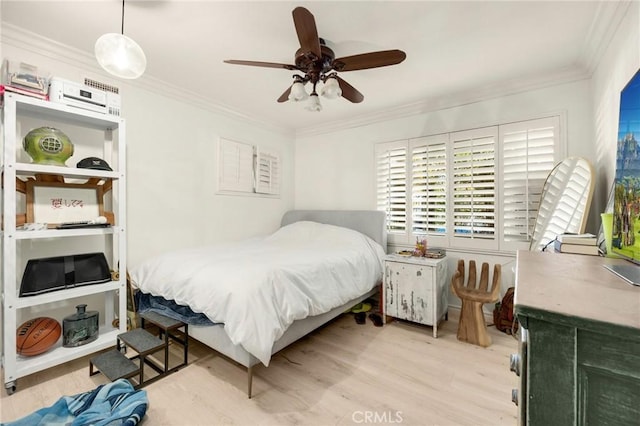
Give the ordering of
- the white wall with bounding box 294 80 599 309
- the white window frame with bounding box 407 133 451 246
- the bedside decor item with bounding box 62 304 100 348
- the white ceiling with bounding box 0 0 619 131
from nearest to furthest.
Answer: the white ceiling with bounding box 0 0 619 131, the bedside decor item with bounding box 62 304 100 348, the white wall with bounding box 294 80 599 309, the white window frame with bounding box 407 133 451 246

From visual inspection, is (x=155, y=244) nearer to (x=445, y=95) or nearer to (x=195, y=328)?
(x=195, y=328)

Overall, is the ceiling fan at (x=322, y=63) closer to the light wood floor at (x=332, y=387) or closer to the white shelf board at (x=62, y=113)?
the white shelf board at (x=62, y=113)

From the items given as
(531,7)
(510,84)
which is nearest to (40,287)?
(531,7)

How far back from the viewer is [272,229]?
4219 mm

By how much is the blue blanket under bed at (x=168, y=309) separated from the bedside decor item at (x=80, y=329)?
1.06 ft

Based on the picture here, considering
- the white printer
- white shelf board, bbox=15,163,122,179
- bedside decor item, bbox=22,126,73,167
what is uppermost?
the white printer

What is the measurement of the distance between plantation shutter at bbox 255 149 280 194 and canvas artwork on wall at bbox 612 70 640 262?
11.5 ft

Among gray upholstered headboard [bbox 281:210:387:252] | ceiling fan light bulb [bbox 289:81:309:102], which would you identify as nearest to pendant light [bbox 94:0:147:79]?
ceiling fan light bulb [bbox 289:81:309:102]

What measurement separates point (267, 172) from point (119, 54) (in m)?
2.47

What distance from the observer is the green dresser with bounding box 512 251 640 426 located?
0.49 metres

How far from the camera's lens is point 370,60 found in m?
1.89

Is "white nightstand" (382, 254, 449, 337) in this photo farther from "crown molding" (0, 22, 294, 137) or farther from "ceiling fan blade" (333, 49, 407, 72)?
"crown molding" (0, 22, 294, 137)

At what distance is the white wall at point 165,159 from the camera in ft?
7.61

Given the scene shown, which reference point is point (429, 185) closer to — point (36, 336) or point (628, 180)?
point (628, 180)
